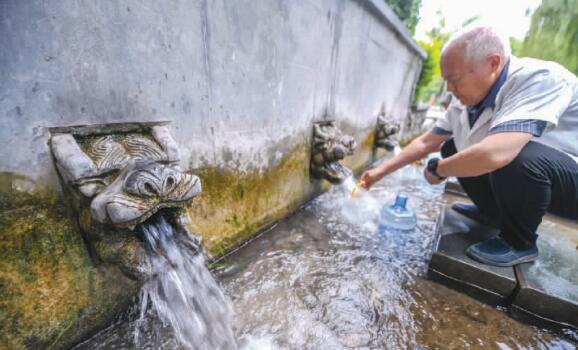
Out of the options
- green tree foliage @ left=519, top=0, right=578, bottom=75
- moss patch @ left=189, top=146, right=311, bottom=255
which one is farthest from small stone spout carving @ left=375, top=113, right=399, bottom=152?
green tree foliage @ left=519, top=0, right=578, bottom=75

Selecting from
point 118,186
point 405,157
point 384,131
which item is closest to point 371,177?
point 405,157

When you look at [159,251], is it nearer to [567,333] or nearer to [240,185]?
[240,185]

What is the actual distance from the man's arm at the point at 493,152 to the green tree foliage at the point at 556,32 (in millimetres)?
5814

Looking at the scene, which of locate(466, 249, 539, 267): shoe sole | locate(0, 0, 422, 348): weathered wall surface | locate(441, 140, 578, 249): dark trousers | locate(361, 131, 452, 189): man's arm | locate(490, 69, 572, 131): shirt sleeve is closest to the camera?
locate(0, 0, 422, 348): weathered wall surface

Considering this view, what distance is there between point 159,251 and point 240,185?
0.87 meters

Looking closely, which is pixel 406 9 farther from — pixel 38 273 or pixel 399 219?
pixel 38 273

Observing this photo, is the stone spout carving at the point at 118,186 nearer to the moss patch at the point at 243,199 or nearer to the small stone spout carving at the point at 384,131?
the moss patch at the point at 243,199

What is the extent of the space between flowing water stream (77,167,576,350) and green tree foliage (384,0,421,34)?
262 inches

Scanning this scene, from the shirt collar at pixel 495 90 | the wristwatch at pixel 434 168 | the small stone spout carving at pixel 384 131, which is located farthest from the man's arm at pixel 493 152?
the small stone spout carving at pixel 384 131

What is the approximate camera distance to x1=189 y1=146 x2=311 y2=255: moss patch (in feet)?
5.71

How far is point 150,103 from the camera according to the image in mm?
1293

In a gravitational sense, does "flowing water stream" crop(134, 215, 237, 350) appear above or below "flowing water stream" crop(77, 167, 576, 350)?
above

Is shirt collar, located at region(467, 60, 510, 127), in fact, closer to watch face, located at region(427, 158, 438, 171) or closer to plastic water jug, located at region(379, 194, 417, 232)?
watch face, located at region(427, 158, 438, 171)

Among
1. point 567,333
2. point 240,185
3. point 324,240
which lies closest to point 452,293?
point 567,333
